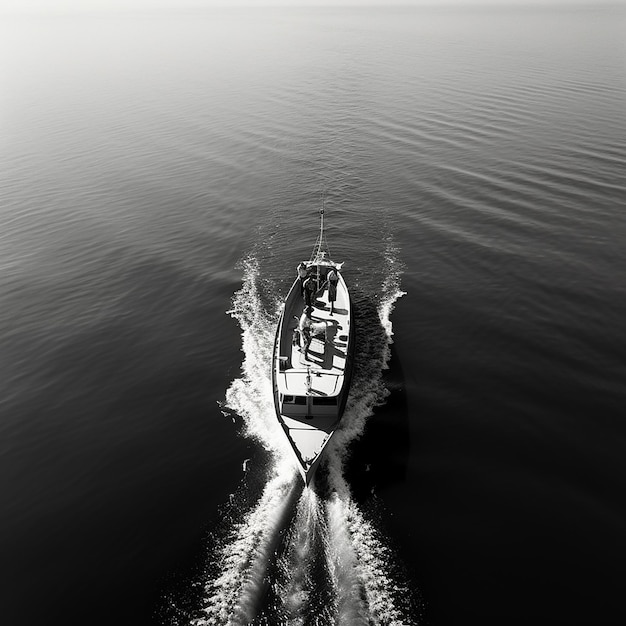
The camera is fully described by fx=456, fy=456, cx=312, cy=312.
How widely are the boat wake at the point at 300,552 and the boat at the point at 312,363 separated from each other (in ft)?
5.73

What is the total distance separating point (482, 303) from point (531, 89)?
88752mm

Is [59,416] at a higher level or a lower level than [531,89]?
lower

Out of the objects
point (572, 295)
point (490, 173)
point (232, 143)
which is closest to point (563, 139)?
point (490, 173)

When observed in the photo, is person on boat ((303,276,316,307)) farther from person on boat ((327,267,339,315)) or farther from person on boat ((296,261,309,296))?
person on boat ((327,267,339,315))

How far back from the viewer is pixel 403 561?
25797 millimetres

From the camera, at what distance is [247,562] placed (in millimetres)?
25547

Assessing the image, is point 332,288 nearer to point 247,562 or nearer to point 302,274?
point 302,274

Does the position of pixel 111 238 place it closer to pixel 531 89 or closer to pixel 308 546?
pixel 308 546

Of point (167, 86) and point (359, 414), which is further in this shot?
point (167, 86)

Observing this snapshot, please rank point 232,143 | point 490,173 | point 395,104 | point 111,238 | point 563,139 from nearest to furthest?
point 111,238 → point 490,173 → point 563,139 → point 232,143 → point 395,104

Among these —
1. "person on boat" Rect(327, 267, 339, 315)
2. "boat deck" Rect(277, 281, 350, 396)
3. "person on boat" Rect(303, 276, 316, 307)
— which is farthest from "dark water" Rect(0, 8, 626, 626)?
"person on boat" Rect(303, 276, 316, 307)

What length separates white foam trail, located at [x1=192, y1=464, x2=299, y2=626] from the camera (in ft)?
77.7

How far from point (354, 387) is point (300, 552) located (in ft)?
48.8

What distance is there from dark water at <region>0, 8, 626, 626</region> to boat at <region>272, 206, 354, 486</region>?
2.26 m
